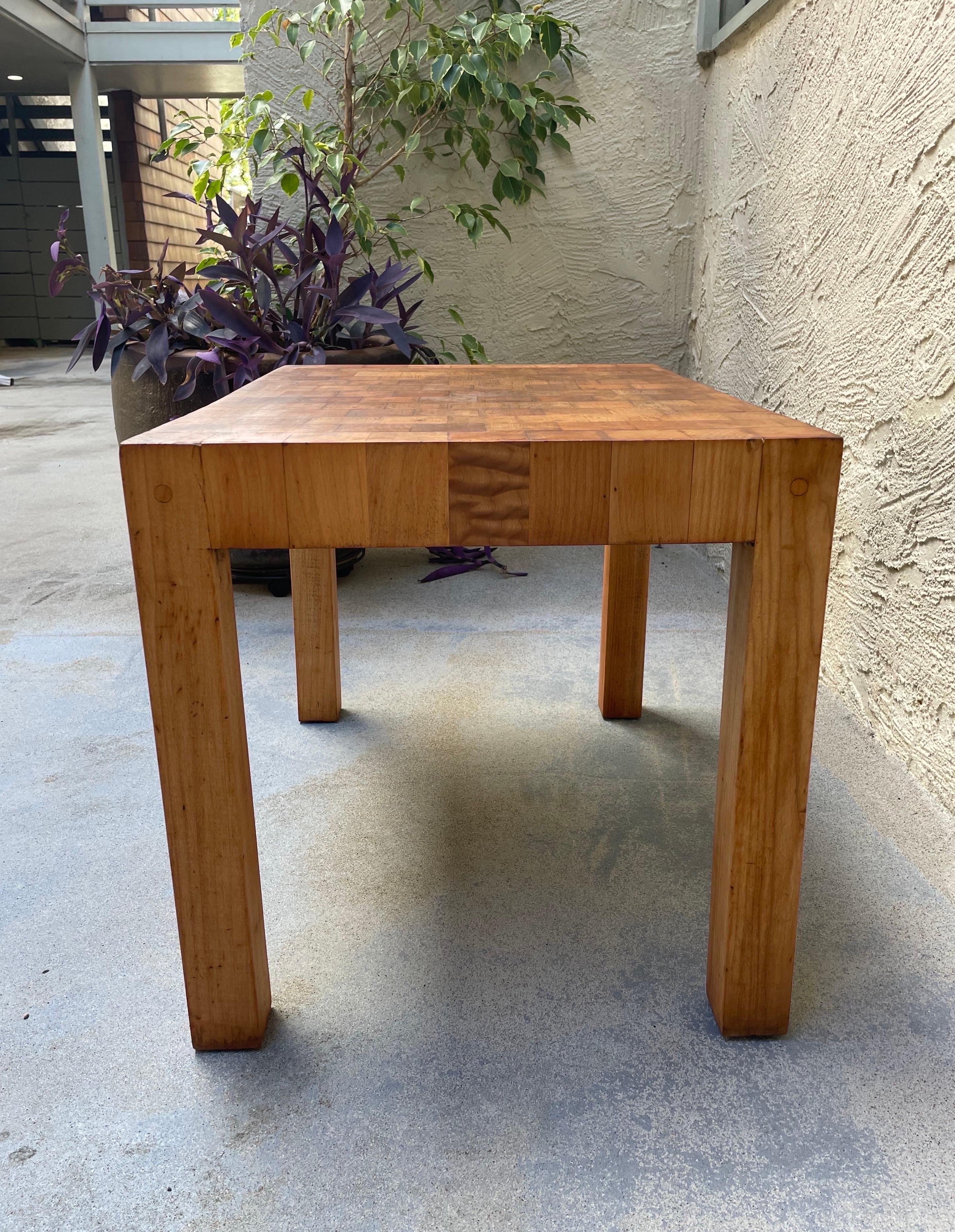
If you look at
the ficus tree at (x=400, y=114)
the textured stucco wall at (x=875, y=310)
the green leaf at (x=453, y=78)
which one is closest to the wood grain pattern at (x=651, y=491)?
the textured stucco wall at (x=875, y=310)

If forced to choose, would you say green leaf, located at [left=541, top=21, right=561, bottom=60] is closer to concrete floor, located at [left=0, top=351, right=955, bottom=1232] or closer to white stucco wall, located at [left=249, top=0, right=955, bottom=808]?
white stucco wall, located at [left=249, top=0, right=955, bottom=808]

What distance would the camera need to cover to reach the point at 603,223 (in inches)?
101

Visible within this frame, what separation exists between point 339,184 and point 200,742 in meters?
1.86

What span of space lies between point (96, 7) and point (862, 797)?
29.2ft

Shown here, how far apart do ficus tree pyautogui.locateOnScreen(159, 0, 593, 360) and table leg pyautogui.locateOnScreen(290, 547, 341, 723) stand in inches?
43.8

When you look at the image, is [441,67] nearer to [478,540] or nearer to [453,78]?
[453,78]

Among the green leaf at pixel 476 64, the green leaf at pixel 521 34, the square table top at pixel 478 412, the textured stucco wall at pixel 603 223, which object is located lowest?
the square table top at pixel 478 412

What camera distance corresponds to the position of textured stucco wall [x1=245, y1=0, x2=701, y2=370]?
2.45m

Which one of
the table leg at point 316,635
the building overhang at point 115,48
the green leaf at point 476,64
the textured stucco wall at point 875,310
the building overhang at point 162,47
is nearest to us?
the textured stucco wall at point 875,310

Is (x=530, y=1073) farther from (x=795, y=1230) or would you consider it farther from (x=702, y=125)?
(x=702, y=125)

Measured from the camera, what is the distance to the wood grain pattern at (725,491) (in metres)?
0.71

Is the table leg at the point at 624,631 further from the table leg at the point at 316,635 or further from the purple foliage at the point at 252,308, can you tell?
the purple foliage at the point at 252,308

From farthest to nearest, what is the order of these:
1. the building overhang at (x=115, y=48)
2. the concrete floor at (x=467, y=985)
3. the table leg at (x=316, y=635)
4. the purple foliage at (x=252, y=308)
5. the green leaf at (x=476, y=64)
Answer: the building overhang at (x=115, y=48), the green leaf at (x=476, y=64), the purple foliage at (x=252, y=308), the table leg at (x=316, y=635), the concrete floor at (x=467, y=985)

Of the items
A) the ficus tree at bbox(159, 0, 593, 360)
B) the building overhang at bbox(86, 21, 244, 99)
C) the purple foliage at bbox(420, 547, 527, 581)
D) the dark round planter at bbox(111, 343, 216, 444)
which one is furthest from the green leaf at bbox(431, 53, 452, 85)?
the building overhang at bbox(86, 21, 244, 99)
